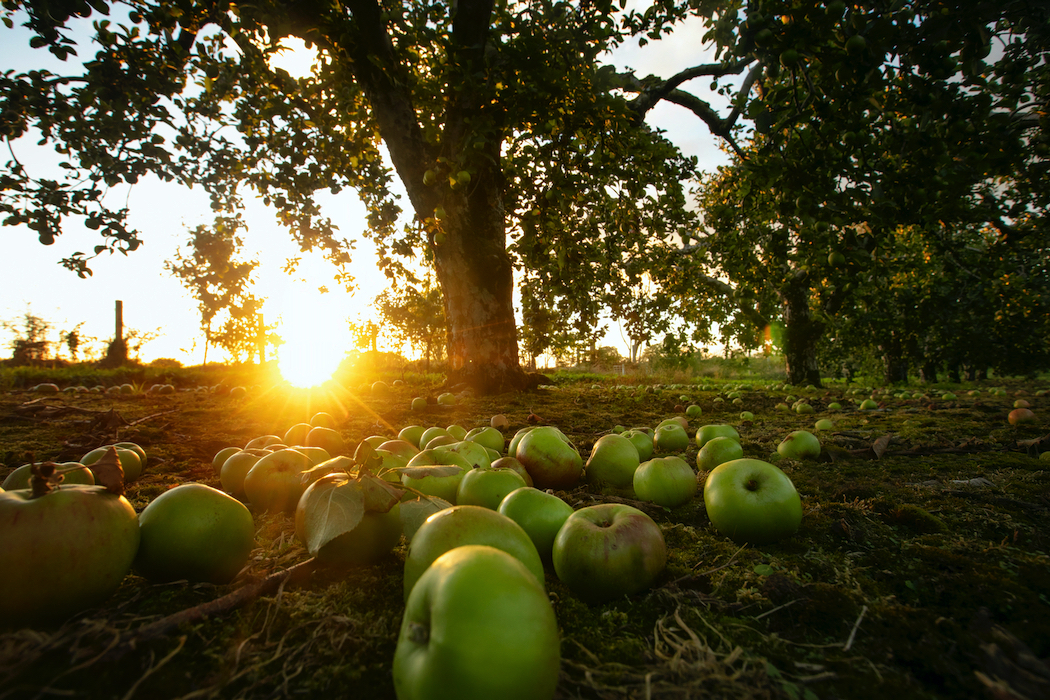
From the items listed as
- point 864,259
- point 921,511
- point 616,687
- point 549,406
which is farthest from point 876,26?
point 549,406

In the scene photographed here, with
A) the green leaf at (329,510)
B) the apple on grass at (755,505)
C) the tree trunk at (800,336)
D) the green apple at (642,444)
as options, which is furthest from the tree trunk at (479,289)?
the tree trunk at (800,336)

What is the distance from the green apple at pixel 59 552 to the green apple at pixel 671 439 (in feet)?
11.7

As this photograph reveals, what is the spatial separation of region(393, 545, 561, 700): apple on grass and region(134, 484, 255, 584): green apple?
0.90 metres

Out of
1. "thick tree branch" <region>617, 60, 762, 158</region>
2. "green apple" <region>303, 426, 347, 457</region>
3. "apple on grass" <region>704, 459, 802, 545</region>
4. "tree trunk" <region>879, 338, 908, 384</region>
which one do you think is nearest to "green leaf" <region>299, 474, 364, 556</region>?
"apple on grass" <region>704, 459, 802, 545</region>

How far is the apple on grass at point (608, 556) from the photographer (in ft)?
4.76

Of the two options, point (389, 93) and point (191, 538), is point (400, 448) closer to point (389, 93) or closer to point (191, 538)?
point (191, 538)

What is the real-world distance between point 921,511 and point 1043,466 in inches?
71.5

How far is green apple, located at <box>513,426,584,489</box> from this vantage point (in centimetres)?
266

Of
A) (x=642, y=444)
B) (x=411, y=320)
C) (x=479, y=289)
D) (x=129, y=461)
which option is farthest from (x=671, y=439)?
(x=411, y=320)

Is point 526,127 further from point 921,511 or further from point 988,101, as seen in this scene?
point 921,511

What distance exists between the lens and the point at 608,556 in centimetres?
145

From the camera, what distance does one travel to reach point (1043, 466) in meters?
2.92

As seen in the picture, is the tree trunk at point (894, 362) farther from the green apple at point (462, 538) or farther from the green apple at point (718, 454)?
the green apple at point (462, 538)

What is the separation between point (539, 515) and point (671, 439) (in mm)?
2481
